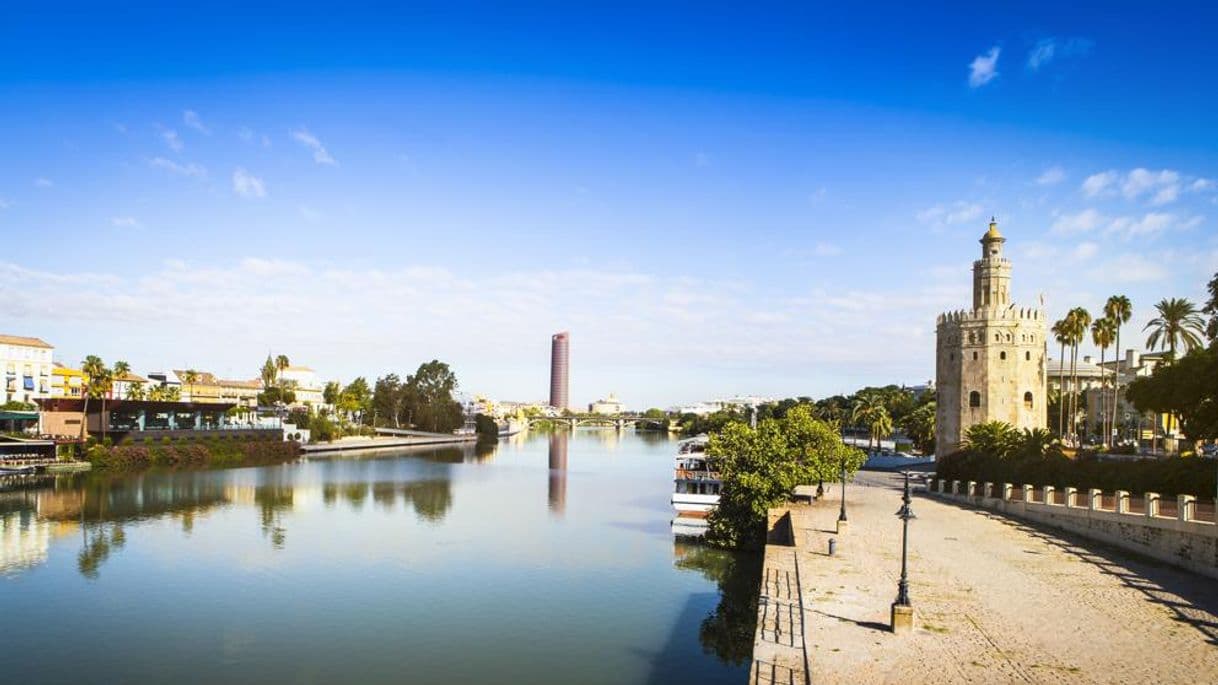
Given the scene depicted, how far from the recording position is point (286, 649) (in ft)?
87.7

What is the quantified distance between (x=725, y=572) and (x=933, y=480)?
27.5 meters

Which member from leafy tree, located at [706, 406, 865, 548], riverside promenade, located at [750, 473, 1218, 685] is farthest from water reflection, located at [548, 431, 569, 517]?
riverside promenade, located at [750, 473, 1218, 685]

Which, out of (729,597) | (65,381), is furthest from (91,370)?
(729,597)

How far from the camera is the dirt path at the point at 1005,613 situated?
Answer: 1822cm

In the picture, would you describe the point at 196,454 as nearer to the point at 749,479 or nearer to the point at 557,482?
the point at 557,482

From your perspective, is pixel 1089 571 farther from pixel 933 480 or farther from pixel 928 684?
pixel 933 480

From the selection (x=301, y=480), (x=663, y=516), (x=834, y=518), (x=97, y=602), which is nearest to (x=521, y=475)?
(x=301, y=480)

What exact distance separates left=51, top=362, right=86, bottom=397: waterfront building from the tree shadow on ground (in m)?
142

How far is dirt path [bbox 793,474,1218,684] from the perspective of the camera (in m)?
18.2

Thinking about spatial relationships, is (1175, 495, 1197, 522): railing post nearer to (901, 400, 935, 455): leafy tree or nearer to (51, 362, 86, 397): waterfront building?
(901, 400, 935, 455): leafy tree

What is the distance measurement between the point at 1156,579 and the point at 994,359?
132 feet

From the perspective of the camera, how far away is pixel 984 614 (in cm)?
2284

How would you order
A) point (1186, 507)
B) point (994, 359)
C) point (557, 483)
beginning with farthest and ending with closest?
1. point (557, 483)
2. point (994, 359)
3. point (1186, 507)

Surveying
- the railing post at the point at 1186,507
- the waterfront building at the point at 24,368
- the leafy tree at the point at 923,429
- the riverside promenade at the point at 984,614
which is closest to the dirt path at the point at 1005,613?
the riverside promenade at the point at 984,614
